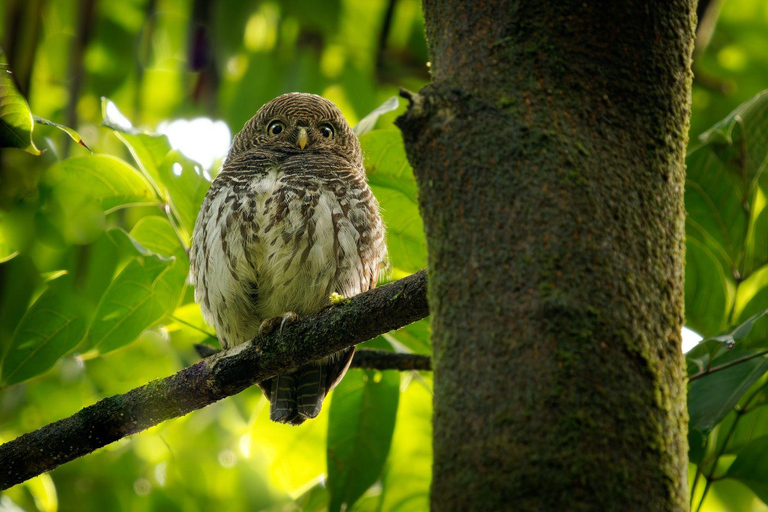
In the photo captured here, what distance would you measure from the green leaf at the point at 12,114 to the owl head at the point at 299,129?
2040 mm

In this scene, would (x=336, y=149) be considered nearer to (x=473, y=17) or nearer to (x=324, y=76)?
(x=324, y=76)

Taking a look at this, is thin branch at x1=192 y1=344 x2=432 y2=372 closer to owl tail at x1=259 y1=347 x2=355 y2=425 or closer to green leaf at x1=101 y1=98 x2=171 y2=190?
owl tail at x1=259 y1=347 x2=355 y2=425

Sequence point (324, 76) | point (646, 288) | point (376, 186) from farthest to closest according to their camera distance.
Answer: point (324, 76) → point (376, 186) → point (646, 288)

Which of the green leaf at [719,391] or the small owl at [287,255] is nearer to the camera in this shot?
the green leaf at [719,391]

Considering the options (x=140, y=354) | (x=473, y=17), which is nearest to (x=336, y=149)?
(x=140, y=354)

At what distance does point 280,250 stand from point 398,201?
57 centimetres

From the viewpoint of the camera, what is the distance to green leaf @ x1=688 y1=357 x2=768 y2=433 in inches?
82.7

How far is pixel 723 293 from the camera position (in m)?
2.52

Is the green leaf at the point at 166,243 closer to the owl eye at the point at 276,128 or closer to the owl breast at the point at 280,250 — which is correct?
the owl breast at the point at 280,250

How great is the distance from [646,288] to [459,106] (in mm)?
431

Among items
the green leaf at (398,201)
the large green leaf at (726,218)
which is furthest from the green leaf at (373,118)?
the large green leaf at (726,218)

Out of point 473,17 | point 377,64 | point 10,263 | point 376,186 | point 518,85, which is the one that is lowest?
point 518,85

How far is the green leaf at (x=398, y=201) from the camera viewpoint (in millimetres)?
2832

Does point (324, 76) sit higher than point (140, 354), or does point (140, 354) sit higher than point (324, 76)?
point (324, 76)
